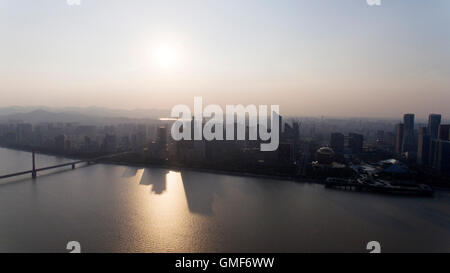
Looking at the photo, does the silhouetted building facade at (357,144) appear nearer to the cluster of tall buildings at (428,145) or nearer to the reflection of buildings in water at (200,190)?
the cluster of tall buildings at (428,145)

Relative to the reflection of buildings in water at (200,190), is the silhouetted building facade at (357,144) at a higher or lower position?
higher

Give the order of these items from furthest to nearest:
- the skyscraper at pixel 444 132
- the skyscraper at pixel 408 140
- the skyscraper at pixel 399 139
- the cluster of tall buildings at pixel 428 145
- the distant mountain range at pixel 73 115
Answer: the distant mountain range at pixel 73 115 → the skyscraper at pixel 399 139 → the skyscraper at pixel 408 140 → the skyscraper at pixel 444 132 → the cluster of tall buildings at pixel 428 145

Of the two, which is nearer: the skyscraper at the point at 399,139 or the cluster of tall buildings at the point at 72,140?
the skyscraper at the point at 399,139

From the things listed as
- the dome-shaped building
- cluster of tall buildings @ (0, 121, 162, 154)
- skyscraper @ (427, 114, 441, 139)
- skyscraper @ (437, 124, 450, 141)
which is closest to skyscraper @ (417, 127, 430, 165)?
skyscraper @ (437, 124, 450, 141)

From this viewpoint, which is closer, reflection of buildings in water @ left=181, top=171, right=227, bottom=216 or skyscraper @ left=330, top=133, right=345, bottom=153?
reflection of buildings in water @ left=181, top=171, right=227, bottom=216

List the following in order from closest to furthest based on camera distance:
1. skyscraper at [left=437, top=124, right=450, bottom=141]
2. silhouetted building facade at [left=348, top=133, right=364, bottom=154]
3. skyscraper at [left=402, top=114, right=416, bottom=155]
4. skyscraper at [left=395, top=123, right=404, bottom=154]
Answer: skyscraper at [left=437, top=124, right=450, bottom=141] < skyscraper at [left=402, top=114, right=416, bottom=155] < silhouetted building facade at [left=348, top=133, right=364, bottom=154] < skyscraper at [left=395, top=123, right=404, bottom=154]

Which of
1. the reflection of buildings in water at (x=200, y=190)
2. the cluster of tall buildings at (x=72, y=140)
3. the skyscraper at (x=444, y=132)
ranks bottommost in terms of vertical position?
the reflection of buildings in water at (x=200, y=190)

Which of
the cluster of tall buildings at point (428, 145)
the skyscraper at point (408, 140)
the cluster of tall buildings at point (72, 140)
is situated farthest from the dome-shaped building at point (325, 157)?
the cluster of tall buildings at point (72, 140)

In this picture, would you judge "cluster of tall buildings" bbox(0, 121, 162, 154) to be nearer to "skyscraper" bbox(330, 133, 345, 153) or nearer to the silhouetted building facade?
"skyscraper" bbox(330, 133, 345, 153)
